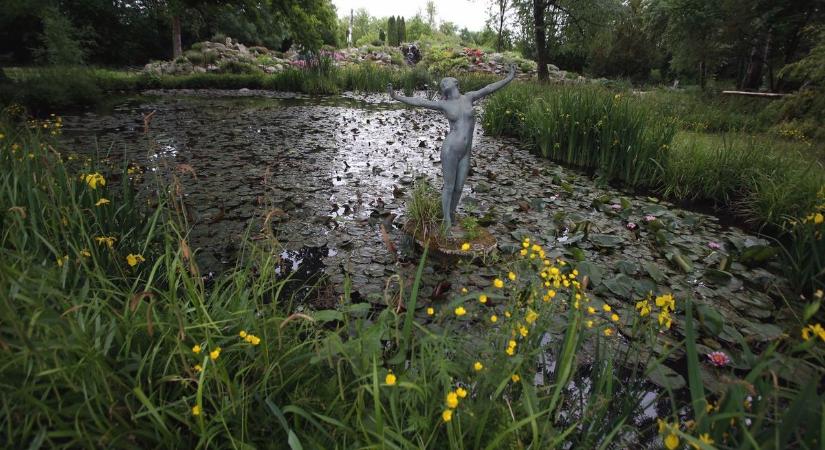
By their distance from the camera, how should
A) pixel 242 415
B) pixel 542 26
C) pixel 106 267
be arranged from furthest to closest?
pixel 542 26
pixel 106 267
pixel 242 415

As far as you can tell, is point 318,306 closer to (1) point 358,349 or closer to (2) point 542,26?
(1) point 358,349

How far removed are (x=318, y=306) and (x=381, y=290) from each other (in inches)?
18.4

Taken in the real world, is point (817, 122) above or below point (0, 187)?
above

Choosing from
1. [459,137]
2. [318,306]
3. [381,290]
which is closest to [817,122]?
[459,137]

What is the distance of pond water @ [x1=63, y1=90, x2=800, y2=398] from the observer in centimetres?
282

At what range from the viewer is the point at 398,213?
162 inches

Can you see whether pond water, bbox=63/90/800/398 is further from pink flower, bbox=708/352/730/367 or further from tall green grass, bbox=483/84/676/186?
tall green grass, bbox=483/84/676/186

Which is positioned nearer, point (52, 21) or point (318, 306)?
point (318, 306)

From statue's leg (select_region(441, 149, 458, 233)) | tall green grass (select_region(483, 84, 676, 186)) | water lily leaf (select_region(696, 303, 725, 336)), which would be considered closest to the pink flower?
water lily leaf (select_region(696, 303, 725, 336))

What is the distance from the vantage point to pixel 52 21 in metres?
11.3

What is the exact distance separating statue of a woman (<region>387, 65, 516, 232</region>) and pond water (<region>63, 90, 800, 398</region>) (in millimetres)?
497

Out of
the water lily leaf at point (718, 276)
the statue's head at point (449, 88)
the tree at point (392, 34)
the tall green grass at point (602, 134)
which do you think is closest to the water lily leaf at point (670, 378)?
the water lily leaf at point (718, 276)

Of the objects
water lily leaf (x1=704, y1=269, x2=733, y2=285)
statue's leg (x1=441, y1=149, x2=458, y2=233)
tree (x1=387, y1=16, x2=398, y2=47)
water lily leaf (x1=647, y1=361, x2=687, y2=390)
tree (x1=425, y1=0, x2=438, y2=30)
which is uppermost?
tree (x1=425, y1=0, x2=438, y2=30)

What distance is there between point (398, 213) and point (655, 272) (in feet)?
8.03
